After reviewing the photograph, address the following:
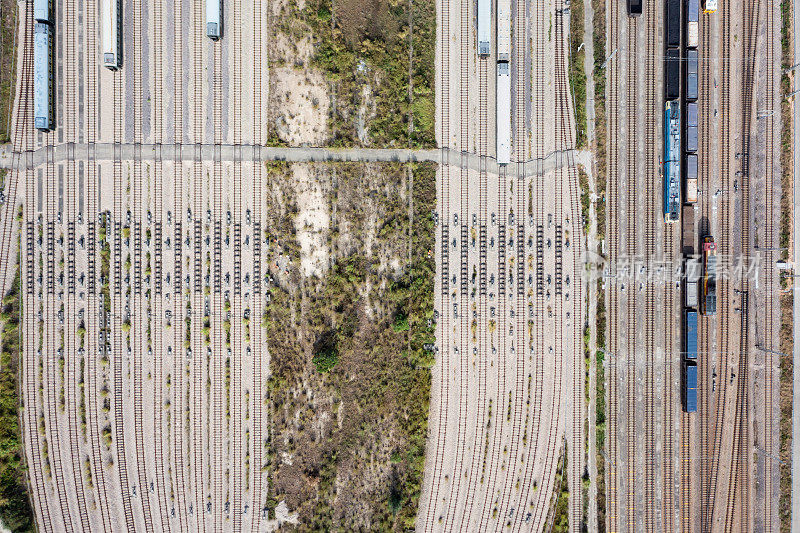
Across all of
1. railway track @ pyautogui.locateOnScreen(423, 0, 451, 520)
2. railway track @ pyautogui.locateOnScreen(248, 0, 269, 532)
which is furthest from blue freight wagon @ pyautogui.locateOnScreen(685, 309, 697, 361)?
railway track @ pyautogui.locateOnScreen(248, 0, 269, 532)

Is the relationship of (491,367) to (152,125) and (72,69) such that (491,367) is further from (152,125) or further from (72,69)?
(72,69)

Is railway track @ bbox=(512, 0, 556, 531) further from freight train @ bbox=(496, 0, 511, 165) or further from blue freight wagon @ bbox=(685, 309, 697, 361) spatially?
blue freight wagon @ bbox=(685, 309, 697, 361)

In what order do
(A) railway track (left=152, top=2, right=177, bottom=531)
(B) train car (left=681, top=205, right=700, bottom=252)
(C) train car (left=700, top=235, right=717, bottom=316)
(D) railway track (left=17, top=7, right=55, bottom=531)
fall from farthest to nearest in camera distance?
(B) train car (left=681, top=205, right=700, bottom=252) < (C) train car (left=700, top=235, right=717, bottom=316) < (A) railway track (left=152, top=2, right=177, bottom=531) < (D) railway track (left=17, top=7, right=55, bottom=531)

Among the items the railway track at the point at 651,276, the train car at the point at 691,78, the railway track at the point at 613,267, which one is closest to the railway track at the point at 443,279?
the railway track at the point at 613,267

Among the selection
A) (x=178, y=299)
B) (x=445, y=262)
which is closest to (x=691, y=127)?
(x=445, y=262)

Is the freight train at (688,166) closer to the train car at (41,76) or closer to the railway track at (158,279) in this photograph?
the railway track at (158,279)

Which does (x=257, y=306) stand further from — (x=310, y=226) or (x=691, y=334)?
(x=691, y=334)

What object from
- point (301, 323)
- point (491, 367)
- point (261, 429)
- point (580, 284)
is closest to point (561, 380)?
point (491, 367)
